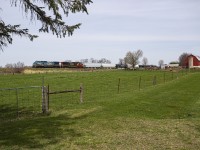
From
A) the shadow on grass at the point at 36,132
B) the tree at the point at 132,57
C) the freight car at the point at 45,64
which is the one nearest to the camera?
the shadow on grass at the point at 36,132

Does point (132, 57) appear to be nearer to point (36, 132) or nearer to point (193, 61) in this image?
point (193, 61)

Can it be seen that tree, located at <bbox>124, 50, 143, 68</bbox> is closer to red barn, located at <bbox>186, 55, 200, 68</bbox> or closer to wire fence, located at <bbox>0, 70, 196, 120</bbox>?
red barn, located at <bbox>186, 55, 200, 68</bbox>

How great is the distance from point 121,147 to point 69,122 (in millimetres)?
4431

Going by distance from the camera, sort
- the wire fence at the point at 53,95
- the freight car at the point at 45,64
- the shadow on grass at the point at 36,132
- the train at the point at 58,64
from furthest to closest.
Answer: the train at the point at 58,64, the freight car at the point at 45,64, the wire fence at the point at 53,95, the shadow on grass at the point at 36,132

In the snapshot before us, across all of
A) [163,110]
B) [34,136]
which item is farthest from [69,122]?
[163,110]

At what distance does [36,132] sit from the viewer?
12.0 metres

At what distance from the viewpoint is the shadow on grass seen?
1046 cm

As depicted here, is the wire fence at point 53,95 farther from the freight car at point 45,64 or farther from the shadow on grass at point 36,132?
the freight car at point 45,64

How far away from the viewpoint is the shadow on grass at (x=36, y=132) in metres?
10.5

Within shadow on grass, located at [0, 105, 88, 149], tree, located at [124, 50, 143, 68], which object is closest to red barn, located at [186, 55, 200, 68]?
tree, located at [124, 50, 143, 68]

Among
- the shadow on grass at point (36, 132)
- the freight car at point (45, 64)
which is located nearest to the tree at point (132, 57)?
the freight car at point (45, 64)

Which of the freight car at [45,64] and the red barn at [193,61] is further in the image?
the red barn at [193,61]

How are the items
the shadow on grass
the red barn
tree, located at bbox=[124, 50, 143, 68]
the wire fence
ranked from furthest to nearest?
1. tree, located at bbox=[124, 50, 143, 68]
2. the red barn
3. the wire fence
4. the shadow on grass

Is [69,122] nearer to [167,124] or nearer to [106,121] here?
[106,121]
